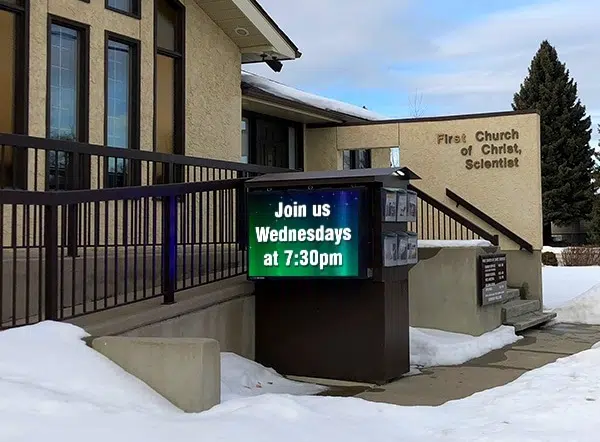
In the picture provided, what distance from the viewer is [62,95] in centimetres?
880

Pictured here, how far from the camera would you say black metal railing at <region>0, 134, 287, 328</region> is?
5504mm

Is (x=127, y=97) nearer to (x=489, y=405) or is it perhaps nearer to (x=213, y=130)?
(x=213, y=130)

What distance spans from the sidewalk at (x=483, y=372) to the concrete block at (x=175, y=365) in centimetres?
200

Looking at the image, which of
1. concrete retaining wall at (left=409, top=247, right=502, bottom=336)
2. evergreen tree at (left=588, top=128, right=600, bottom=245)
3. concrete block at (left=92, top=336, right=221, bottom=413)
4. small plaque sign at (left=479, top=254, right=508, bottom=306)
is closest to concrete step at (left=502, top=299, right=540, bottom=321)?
small plaque sign at (left=479, top=254, right=508, bottom=306)

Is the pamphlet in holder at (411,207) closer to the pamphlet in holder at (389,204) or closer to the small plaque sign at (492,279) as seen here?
the pamphlet in holder at (389,204)

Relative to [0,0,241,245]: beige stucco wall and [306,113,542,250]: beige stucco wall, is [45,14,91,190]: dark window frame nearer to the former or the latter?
[0,0,241,245]: beige stucco wall

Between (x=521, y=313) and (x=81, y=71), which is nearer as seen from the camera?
(x=81, y=71)

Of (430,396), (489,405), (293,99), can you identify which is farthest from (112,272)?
(293,99)

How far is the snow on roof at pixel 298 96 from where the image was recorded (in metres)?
13.3

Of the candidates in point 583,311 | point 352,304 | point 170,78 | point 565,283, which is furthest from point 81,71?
point 565,283

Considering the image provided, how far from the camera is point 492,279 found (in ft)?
35.1

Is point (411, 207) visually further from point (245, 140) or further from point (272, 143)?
point (272, 143)

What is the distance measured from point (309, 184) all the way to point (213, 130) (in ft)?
14.1

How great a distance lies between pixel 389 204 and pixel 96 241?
2.98 metres
